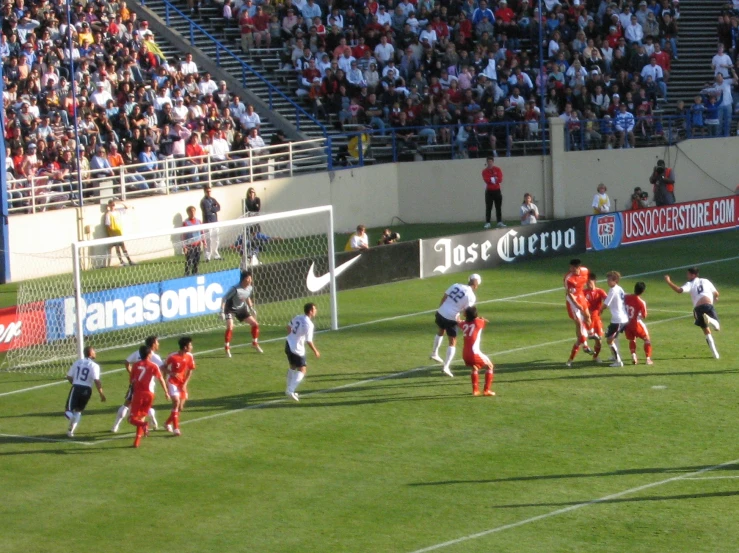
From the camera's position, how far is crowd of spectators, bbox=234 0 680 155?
124ft

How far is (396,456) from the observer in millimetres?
15734

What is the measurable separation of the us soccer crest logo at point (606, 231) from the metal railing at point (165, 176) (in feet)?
28.2

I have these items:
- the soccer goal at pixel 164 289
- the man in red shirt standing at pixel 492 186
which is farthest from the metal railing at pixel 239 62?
the soccer goal at pixel 164 289

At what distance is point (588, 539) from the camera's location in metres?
12.6

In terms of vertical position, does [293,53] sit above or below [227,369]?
above

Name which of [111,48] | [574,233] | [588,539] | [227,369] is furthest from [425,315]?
[111,48]

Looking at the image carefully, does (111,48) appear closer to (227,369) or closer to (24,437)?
(227,369)

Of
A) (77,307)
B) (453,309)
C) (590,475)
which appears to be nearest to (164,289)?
(77,307)

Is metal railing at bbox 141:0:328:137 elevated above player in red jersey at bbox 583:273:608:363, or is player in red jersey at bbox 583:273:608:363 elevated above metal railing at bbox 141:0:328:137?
metal railing at bbox 141:0:328:137

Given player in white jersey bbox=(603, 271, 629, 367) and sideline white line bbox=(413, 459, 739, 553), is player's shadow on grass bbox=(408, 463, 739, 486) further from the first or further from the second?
player in white jersey bbox=(603, 271, 629, 367)

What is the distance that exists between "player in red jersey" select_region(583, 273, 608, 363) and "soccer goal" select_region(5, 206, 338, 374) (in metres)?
5.49

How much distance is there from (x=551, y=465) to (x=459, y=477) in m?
1.19

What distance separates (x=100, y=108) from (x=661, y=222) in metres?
15.4

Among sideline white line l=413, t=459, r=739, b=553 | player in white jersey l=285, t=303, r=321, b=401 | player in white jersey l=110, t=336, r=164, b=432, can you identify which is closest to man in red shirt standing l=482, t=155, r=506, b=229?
player in white jersey l=285, t=303, r=321, b=401
